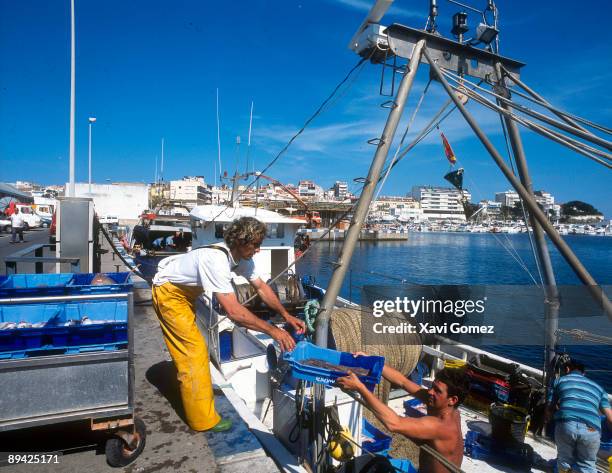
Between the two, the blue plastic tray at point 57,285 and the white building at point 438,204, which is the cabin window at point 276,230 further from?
the white building at point 438,204

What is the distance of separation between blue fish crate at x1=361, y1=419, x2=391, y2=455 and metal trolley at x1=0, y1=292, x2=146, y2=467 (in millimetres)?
2823

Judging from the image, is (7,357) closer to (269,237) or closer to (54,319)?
(54,319)

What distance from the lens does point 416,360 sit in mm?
6855

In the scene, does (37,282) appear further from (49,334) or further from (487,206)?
(487,206)

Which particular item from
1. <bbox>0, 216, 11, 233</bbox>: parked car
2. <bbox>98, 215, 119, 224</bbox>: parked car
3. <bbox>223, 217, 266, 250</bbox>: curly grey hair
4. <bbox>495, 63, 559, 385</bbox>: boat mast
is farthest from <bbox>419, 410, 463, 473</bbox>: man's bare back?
<bbox>98, 215, 119, 224</bbox>: parked car

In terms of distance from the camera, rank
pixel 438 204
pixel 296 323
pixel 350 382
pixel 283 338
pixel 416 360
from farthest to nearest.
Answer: pixel 438 204 < pixel 416 360 < pixel 296 323 < pixel 283 338 < pixel 350 382

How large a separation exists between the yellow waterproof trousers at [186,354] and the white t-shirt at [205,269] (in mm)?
100

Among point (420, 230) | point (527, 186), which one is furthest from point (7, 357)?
point (420, 230)

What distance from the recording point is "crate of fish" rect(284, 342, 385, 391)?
9.17ft

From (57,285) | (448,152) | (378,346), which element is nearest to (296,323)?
(57,285)

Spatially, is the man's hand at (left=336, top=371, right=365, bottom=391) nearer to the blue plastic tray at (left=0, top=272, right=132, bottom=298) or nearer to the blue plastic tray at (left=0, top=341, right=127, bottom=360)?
the blue plastic tray at (left=0, top=341, right=127, bottom=360)

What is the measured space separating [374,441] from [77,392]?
3.57 meters

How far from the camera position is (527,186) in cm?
557

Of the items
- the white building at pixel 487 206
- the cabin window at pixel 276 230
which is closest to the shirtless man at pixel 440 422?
the white building at pixel 487 206
